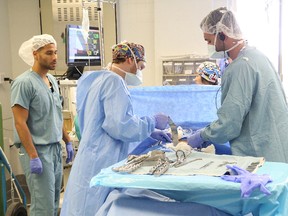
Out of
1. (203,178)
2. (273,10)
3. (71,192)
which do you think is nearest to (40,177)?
(71,192)

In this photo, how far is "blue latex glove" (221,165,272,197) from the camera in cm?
91

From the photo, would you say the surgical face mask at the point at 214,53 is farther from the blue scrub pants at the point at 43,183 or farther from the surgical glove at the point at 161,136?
the blue scrub pants at the point at 43,183

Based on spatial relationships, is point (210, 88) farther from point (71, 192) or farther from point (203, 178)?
point (203, 178)

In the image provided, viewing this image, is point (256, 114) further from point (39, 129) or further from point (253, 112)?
point (39, 129)

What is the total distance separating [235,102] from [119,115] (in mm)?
557

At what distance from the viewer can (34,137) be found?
8.12 ft

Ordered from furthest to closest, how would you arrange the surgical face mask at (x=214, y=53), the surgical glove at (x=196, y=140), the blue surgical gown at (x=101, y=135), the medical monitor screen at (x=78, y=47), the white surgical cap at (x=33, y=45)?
the medical monitor screen at (x=78, y=47) < the white surgical cap at (x=33, y=45) < the surgical face mask at (x=214, y=53) < the surgical glove at (x=196, y=140) < the blue surgical gown at (x=101, y=135)

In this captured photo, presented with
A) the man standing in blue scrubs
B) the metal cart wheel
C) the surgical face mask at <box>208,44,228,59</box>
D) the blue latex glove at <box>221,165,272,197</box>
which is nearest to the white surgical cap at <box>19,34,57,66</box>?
the man standing in blue scrubs

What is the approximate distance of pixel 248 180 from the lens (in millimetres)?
941

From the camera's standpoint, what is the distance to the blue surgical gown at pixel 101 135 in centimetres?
168

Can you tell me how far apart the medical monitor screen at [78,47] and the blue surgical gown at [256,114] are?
8.16 ft

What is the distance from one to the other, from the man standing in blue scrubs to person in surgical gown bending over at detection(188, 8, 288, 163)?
1.32m

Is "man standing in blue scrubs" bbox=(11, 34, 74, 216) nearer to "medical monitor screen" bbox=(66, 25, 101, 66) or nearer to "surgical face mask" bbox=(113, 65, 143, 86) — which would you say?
"surgical face mask" bbox=(113, 65, 143, 86)

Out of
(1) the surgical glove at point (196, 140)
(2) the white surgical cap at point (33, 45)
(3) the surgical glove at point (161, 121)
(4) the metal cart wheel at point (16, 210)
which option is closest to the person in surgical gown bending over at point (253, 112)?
(1) the surgical glove at point (196, 140)
